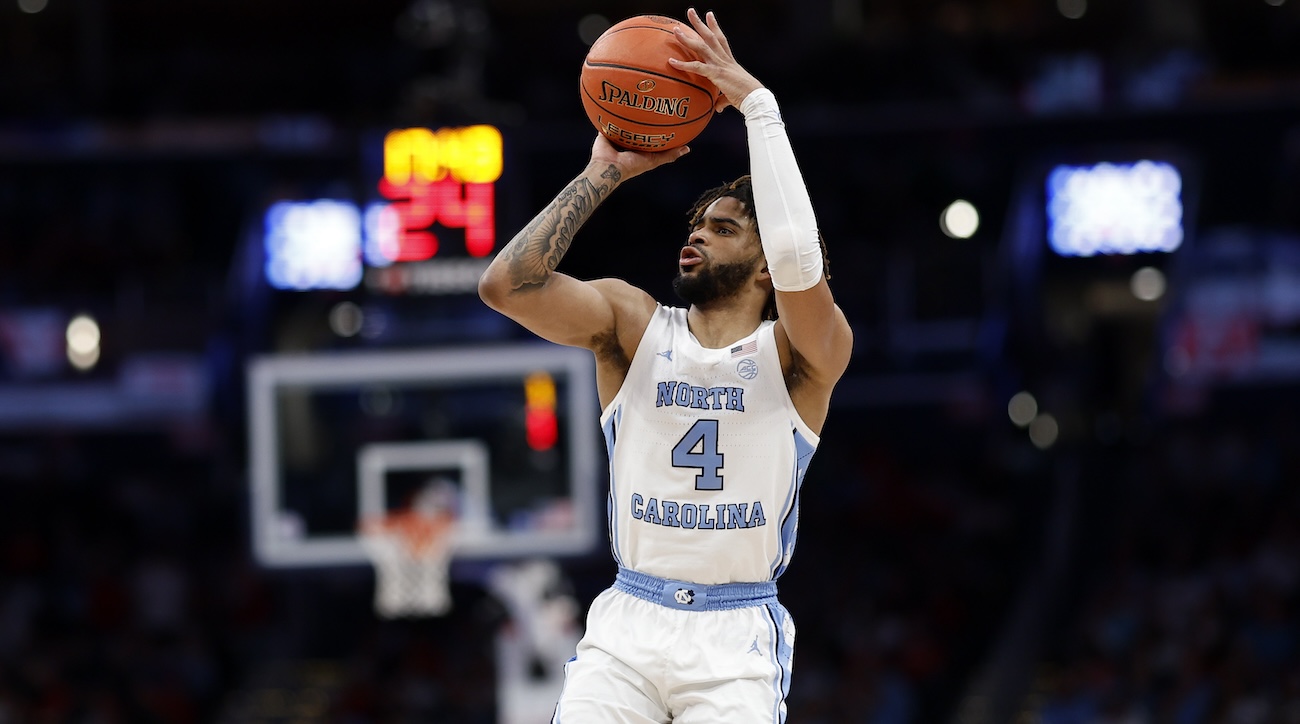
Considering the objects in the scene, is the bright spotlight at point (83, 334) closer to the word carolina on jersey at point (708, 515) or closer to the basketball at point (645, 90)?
the basketball at point (645, 90)

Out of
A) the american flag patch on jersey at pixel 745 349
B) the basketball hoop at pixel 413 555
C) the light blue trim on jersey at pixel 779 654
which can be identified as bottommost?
the basketball hoop at pixel 413 555

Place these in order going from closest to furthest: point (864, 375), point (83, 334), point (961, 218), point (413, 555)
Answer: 1. point (413, 555)
2. point (83, 334)
3. point (864, 375)
4. point (961, 218)

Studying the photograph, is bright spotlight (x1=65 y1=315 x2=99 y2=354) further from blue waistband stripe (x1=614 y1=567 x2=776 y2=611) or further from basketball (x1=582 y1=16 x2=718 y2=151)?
blue waistband stripe (x1=614 y1=567 x2=776 y2=611)

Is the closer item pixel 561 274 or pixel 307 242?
pixel 561 274

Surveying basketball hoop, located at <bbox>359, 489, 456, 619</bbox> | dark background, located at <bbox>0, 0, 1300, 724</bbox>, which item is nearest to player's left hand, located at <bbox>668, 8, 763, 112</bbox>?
basketball hoop, located at <bbox>359, 489, 456, 619</bbox>

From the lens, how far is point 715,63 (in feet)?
15.9

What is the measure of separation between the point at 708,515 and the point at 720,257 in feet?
2.49

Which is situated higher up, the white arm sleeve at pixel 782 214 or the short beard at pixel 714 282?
the white arm sleeve at pixel 782 214

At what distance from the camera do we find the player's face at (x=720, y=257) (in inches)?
194

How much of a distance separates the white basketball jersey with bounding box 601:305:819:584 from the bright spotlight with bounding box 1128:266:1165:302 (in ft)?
43.7

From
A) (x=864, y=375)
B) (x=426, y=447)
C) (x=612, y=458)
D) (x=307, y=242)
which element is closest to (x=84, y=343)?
(x=307, y=242)

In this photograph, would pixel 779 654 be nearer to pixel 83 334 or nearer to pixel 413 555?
pixel 413 555

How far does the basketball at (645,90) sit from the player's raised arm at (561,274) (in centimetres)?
7

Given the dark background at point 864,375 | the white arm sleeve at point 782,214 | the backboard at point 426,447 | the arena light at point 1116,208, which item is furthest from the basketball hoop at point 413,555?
the arena light at point 1116,208
